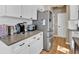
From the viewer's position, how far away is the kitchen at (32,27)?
2367 mm

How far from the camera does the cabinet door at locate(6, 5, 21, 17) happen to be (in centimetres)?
253

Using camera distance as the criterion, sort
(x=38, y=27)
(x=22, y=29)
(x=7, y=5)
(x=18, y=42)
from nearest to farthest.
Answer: (x=18, y=42) < (x=7, y=5) < (x=22, y=29) < (x=38, y=27)

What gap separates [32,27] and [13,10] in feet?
6.03

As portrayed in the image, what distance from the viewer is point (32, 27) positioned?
4555 mm

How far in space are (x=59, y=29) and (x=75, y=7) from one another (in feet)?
12.0

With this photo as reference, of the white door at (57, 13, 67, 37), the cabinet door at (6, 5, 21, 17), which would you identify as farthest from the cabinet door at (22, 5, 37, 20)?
the white door at (57, 13, 67, 37)

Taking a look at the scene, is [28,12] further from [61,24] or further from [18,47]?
[61,24]

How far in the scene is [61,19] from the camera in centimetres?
869

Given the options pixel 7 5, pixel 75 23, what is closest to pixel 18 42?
pixel 7 5

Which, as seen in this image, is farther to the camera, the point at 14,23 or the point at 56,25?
the point at 56,25

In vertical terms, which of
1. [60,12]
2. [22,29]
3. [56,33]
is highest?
[60,12]

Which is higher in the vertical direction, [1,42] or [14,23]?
[14,23]

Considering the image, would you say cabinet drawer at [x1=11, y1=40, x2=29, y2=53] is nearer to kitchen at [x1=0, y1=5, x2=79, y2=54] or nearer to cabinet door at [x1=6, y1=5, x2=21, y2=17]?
kitchen at [x1=0, y1=5, x2=79, y2=54]

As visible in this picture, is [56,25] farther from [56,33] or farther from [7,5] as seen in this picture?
[7,5]
